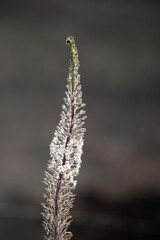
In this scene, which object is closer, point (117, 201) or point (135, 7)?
point (135, 7)

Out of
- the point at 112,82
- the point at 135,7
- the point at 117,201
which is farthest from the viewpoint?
the point at 117,201

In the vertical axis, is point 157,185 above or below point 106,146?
below

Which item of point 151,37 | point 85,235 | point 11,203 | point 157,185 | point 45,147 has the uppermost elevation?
point 151,37

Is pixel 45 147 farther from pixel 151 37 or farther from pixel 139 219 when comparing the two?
pixel 151 37

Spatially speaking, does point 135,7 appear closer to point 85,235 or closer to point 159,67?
point 159,67

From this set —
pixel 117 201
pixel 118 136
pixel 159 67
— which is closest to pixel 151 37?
pixel 159 67

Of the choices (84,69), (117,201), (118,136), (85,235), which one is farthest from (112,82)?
(85,235)

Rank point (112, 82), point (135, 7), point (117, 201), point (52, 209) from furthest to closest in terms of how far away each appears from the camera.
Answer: point (117, 201)
point (112, 82)
point (135, 7)
point (52, 209)
